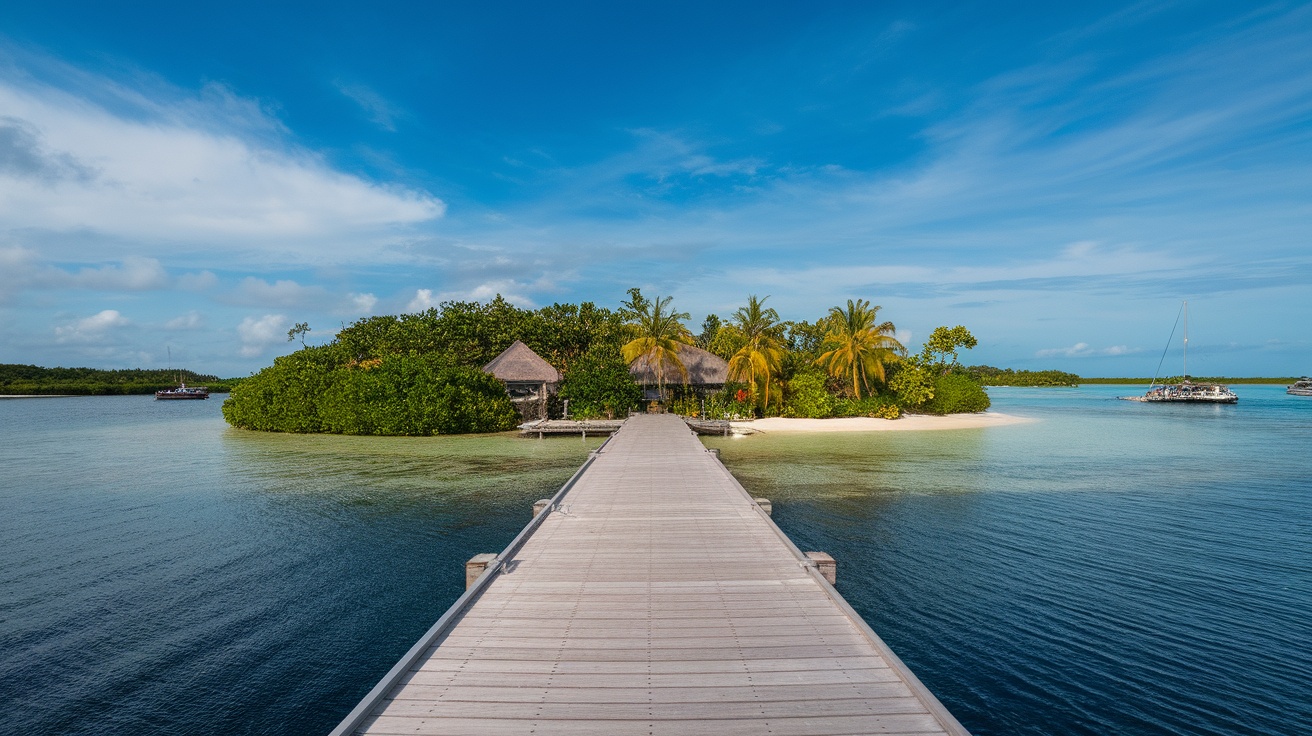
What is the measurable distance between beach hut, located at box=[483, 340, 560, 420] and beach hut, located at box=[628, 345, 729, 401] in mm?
5357

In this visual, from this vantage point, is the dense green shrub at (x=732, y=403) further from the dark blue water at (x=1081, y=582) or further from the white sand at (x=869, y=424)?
the dark blue water at (x=1081, y=582)

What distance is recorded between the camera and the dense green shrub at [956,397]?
147ft

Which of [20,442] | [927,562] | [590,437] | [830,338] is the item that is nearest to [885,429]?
[830,338]

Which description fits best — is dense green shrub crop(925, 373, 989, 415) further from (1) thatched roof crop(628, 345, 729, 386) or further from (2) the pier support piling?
(2) the pier support piling

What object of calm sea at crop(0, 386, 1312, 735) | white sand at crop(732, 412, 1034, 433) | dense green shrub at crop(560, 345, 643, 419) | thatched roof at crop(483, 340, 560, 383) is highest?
thatched roof at crop(483, 340, 560, 383)

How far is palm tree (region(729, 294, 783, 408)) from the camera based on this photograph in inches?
1443

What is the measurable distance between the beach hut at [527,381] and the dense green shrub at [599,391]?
3.59 feet

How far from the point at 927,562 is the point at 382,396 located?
96.6ft

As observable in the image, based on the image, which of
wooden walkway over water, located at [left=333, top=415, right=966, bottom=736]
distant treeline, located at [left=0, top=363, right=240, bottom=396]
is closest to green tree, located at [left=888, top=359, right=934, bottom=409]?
wooden walkway over water, located at [left=333, top=415, right=966, bottom=736]

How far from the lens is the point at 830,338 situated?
4091cm

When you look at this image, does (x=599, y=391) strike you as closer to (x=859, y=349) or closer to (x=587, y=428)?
(x=587, y=428)

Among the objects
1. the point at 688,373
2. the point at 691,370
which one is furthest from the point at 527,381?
the point at 691,370

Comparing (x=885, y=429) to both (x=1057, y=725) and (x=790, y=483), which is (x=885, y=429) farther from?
(x=1057, y=725)

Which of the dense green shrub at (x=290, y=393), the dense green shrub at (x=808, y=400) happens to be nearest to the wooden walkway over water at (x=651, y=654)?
the dense green shrub at (x=290, y=393)
